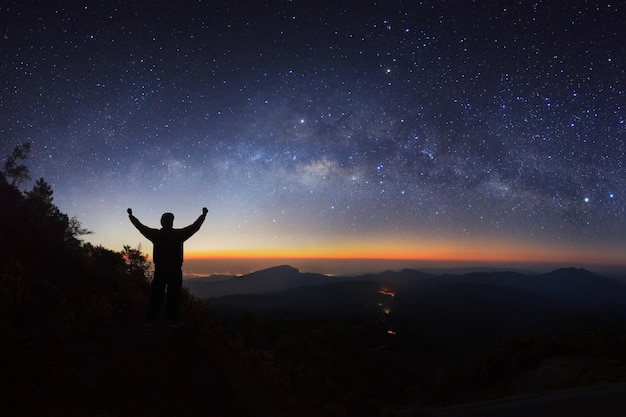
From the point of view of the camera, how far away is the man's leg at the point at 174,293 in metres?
6.98

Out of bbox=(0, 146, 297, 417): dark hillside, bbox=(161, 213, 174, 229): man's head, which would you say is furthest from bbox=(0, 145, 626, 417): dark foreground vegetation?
bbox=(161, 213, 174, 229): man's head

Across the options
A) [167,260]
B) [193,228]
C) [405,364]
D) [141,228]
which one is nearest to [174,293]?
[167,260]

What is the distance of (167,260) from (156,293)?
0.71m

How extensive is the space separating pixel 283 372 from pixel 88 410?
30.3 feet

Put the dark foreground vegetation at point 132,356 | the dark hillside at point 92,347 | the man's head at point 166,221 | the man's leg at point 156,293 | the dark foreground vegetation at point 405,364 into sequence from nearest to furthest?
the dark hillside at point 92,347, the dark foreground vegetation at point 132,356, the man's leg at point 156,293, the man's head at point 166,221, the dark foreground vegetation at point 405,364

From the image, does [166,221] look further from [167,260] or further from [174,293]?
[174,293]

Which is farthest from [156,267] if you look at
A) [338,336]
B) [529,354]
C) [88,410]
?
[338,336]

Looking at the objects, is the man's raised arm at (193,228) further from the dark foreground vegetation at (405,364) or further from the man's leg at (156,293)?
the dark foreground vegetation at (405,364)

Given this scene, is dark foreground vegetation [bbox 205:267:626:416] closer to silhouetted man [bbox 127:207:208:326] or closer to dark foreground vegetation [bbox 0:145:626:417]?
dark foreground vegetation [bbox 0:145:626:417]

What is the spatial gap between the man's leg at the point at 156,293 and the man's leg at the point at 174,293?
13cm

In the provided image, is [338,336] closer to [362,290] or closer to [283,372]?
[283,372]

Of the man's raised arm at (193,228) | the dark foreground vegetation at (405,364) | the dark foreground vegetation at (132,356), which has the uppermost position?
the man's raised arm at (193,228)

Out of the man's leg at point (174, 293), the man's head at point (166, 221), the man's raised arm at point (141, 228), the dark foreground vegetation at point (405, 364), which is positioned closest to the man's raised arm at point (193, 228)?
the man's head at point (166, 221)

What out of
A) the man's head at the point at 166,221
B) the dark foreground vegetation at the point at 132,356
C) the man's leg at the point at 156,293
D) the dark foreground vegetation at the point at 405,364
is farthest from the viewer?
the dark foreground vegetation at the point at 405,364
